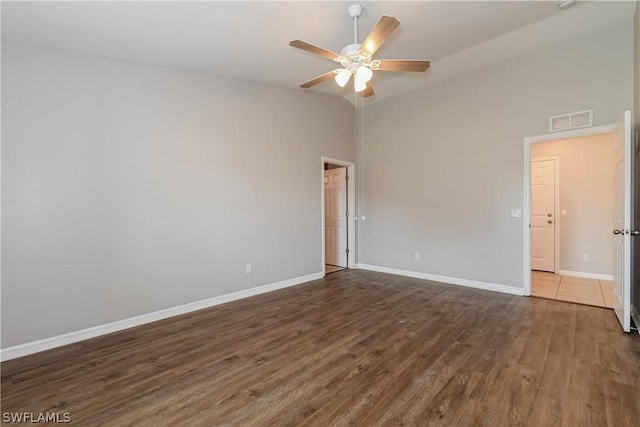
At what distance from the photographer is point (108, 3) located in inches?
91.2

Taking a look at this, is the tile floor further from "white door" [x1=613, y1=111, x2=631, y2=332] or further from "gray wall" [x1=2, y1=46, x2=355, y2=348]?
"gray wall" [x1=2, y1=46, x2=355, y2=348]

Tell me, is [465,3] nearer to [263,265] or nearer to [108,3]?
[108,3]

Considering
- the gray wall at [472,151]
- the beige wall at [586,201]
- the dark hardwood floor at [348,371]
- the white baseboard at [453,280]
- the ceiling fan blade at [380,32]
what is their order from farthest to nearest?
the beige wall at [586,201], the white baseboard at [453,280], the gray wall at [472,151], the ceiling fan blade at [380,32], the dark hardwood floor at [348,371]

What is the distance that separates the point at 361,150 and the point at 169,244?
4.00 meters

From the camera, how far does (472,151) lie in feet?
14.9

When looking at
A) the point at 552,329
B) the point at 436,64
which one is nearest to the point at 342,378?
the point at 552,329

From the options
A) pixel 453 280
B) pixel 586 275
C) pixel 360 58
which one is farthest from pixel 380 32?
pixel 586 275

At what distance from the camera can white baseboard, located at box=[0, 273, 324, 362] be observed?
258cm

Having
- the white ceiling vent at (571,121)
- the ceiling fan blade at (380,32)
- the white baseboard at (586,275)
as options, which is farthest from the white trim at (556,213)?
the ceiling fan blade at (380,32)

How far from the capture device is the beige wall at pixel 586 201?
477cm

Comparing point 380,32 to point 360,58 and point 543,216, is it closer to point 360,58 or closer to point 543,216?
point 360,58

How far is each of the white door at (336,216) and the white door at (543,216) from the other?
12.0ft

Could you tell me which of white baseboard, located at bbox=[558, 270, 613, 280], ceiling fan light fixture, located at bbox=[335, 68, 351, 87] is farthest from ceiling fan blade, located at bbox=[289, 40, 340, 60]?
white baseboard, located at bbox=[558, 270, 613, 280]

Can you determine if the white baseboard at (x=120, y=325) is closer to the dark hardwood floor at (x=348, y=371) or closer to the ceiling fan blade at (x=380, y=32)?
the dark hardwood floor at (x=348, y=371)
